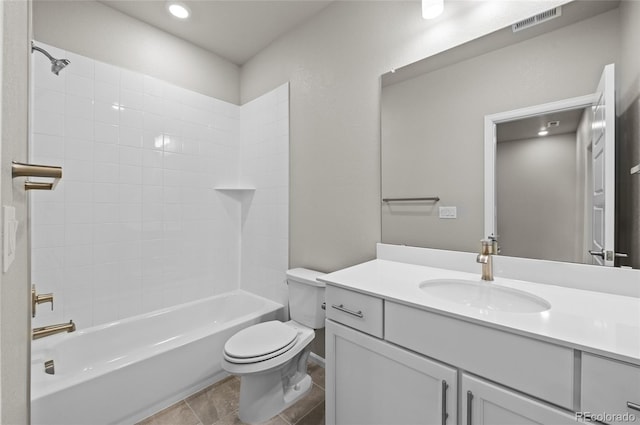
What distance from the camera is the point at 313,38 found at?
209 cm

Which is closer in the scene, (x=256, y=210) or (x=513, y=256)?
(x=513, y=256)

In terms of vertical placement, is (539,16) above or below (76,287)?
above

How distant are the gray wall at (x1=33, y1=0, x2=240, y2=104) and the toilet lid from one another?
2131 mm

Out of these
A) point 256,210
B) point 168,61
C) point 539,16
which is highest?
point 168,61

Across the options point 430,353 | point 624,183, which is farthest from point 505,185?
point 430,353

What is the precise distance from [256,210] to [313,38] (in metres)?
1.51

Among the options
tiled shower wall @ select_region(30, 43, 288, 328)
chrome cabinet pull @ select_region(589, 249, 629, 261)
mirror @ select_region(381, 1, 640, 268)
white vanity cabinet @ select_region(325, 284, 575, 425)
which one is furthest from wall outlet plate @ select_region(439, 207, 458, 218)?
tiled shower wall @ select_region(30, 43, 288, 328)

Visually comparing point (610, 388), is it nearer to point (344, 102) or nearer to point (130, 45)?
point (344, 102)

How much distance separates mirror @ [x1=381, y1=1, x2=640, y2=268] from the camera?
3.38 ft

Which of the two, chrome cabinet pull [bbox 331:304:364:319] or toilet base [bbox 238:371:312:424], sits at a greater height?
chrome cabinet pull [bbox 331:304:364:319]

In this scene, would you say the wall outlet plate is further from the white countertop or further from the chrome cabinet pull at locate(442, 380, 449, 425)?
the chrome cabinet pull at locate(442, 380, 449, 425)

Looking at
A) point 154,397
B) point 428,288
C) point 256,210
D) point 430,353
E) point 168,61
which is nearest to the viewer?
point 430,353

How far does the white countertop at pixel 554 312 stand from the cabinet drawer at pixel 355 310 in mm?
40

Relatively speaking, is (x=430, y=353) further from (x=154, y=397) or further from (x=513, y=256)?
(x=154, y=397)
